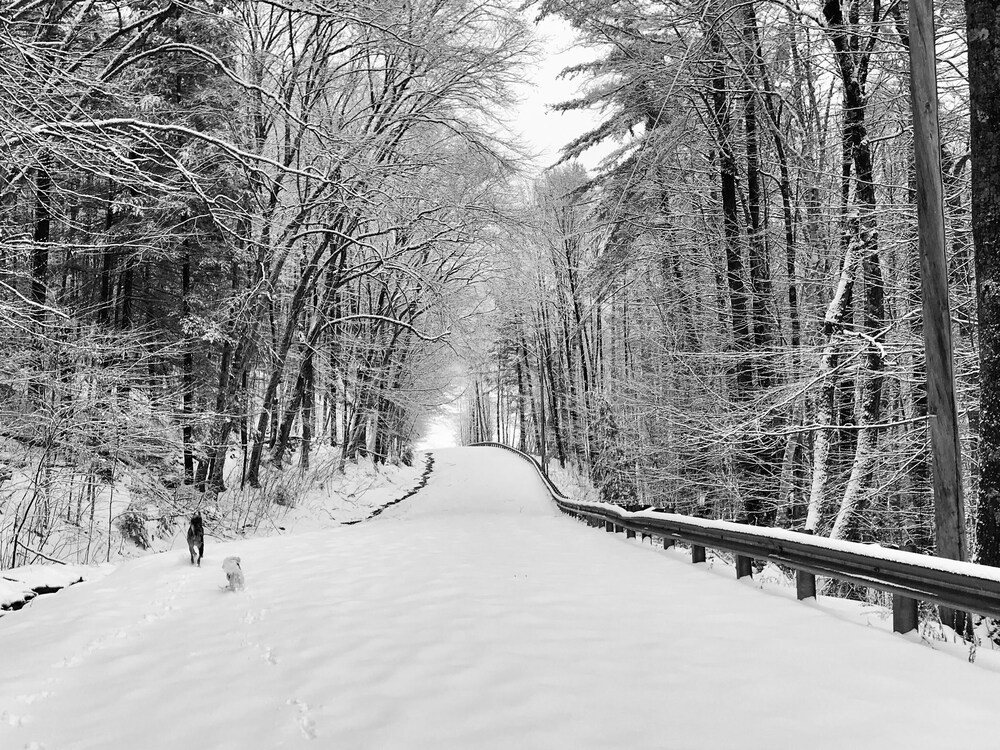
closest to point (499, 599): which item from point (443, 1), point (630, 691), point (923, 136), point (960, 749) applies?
point (630, 691)

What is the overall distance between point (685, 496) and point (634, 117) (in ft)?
35.2

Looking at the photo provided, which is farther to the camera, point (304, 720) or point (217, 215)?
point (217, 215)

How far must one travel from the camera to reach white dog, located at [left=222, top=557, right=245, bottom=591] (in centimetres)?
713

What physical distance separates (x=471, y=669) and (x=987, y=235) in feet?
17.9

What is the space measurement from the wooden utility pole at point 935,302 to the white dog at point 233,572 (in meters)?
6.88

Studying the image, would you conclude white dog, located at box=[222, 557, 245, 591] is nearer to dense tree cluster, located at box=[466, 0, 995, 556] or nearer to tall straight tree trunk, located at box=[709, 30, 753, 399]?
dense tree cluster, located at box=[466, 0, 995, 556]

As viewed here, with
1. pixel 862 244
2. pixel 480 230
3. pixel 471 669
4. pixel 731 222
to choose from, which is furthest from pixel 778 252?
pixel 471 669

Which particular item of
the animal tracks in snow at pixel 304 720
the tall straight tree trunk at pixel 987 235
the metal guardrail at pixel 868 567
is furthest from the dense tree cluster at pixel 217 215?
the metal guardrail at pixel 868 567

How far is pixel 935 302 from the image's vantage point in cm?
536

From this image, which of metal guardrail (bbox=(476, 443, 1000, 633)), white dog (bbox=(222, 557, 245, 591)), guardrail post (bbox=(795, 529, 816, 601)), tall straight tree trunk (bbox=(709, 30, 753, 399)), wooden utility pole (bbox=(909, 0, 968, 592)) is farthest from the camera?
tall straight tree trunk (bbox=(709, 30, 753, 399))

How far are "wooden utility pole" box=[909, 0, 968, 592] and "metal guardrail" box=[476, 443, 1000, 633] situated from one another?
683mm

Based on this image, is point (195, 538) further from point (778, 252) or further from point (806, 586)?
point (778, 252)

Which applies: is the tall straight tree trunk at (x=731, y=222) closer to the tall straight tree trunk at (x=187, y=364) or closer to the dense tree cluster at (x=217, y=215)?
the dense tree cluster at (x=217, y=215)

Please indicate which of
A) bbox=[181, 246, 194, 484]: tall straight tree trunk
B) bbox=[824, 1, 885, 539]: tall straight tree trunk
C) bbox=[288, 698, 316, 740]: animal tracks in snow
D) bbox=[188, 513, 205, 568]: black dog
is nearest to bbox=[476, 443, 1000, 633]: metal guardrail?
bbox=[824, 1, 885, 539]: tall straight tree trunk
